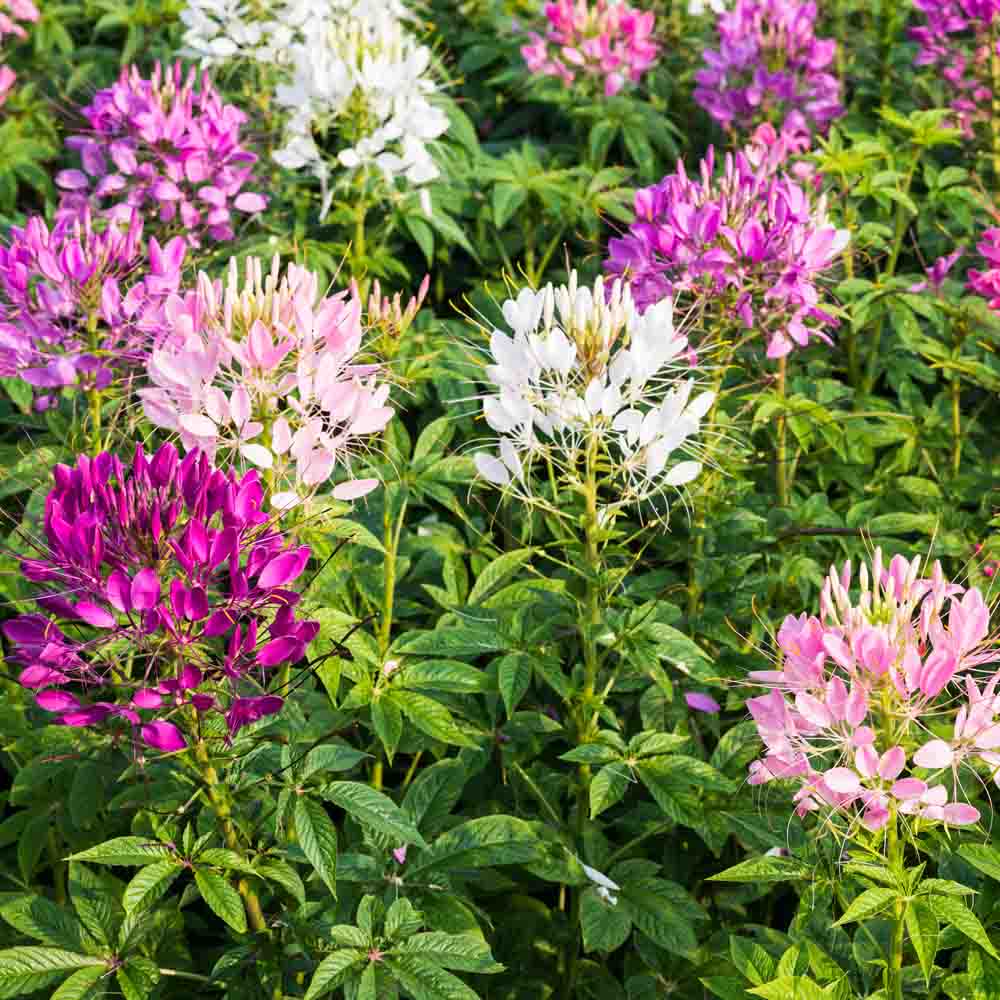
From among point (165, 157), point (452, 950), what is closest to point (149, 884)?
point (452, 950)

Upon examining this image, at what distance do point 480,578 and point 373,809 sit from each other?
2.27 feet

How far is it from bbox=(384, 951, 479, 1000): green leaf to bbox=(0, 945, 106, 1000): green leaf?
1.76 ft

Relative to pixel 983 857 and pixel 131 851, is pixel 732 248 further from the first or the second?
pixel 131 851

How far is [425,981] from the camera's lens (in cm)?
217

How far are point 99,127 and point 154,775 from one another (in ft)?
6.41

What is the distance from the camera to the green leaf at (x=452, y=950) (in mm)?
2227

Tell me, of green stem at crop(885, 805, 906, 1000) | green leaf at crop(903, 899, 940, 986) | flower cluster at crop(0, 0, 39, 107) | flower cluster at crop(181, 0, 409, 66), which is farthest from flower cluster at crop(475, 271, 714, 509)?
flower cluster at crop(0, 0, 39, 107)

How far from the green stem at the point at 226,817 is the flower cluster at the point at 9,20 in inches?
134

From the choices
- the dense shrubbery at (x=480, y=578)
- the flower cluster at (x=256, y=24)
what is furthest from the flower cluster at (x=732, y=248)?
the flower cluster at (x=256, y=24)

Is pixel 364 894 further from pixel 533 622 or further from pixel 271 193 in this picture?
pixel 271 193

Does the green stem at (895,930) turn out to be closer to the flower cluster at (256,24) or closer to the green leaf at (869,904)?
the green leaf at (869,904)

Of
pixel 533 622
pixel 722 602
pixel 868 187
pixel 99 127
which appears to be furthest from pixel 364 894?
pixel 868 187

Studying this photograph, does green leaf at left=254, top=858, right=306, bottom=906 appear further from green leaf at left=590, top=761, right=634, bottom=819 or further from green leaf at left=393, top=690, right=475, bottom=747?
green leaf at left=590, top=761, right=634, bottom=819

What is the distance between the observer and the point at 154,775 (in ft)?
8.41
